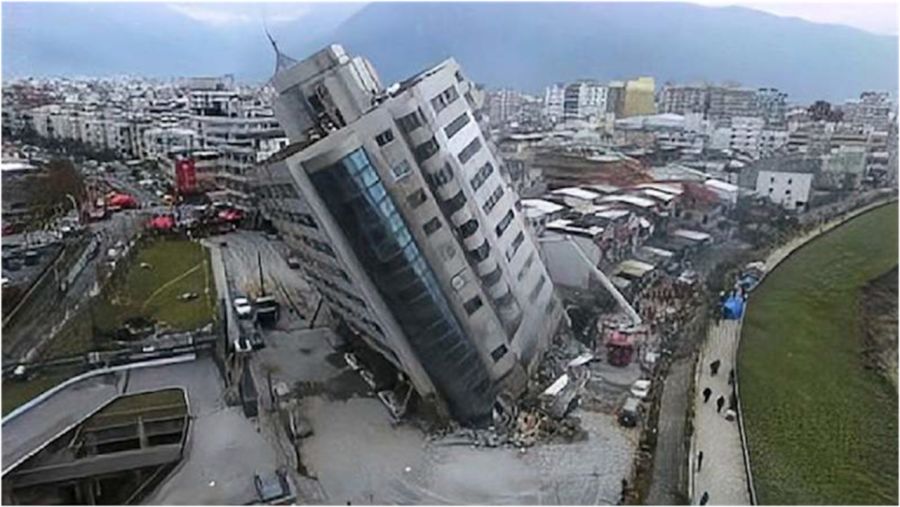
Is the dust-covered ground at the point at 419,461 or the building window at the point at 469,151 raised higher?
the building window at the point at 469,151

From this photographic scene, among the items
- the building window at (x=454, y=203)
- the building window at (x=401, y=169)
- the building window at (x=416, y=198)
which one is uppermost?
the building window at (x=401, y=169)

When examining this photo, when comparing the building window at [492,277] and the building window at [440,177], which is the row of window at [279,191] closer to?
the building window at [440,177]

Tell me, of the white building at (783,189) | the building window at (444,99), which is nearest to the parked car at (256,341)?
the building window at (444,99)

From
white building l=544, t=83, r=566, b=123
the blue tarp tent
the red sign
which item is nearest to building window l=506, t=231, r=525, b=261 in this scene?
the blue tarp tent

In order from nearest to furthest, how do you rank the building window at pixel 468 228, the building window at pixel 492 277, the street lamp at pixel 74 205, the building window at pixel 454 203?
the building window at pixel 454 203
the building window at pixel 468 228
the building window at pixel 492 277
the street lamp at pixel 74 205

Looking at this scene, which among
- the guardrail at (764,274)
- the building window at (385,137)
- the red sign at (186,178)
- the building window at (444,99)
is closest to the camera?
the guardrail at (764,274)

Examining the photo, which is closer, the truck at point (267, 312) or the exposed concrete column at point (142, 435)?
the exposed concrete column at point (142, 435)

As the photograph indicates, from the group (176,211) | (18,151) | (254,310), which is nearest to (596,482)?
(254,310)

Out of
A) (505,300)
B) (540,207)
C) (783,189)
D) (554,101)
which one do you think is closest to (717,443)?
(505,300)
